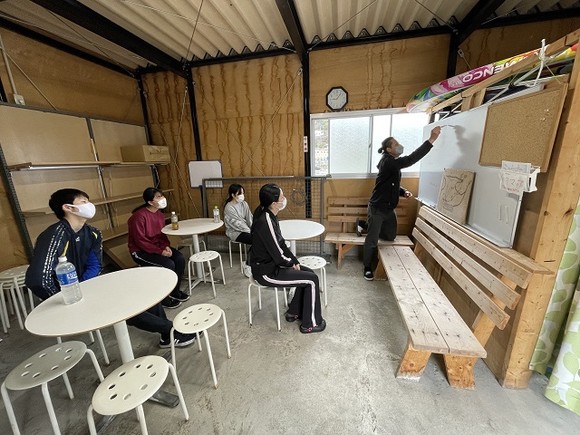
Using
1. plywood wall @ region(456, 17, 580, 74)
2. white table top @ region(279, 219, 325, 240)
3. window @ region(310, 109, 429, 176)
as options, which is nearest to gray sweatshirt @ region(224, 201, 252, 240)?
white table top @ region(279, 219, 325, 240)

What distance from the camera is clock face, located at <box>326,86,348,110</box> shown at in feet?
11.4

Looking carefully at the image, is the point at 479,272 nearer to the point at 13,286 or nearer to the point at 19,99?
the point at 13,286

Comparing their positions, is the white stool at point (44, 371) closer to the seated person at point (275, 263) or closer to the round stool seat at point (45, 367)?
the round stool seat at point (45, 367)

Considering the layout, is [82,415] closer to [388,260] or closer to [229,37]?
[388,260]

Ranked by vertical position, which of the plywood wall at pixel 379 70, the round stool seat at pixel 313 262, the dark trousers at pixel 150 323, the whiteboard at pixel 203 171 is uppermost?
the plywood wall at pixel 379 70

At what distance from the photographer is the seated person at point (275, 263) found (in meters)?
2.01

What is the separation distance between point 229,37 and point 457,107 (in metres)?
2.94

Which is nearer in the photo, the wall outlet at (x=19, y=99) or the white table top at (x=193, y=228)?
the wall outlet at (x=19, y=99)

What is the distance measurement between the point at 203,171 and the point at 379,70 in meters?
3.15

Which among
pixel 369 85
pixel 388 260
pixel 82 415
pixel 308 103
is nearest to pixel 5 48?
pixel 308 103

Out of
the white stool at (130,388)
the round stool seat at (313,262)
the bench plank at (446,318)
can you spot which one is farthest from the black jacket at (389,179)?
the white stool at (130,388)

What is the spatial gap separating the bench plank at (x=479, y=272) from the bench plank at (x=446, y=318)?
0.29 m

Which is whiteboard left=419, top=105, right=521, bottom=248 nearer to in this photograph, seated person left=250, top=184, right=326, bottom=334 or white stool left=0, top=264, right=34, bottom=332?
seated person left=250, top=184, right=326, bottom=334

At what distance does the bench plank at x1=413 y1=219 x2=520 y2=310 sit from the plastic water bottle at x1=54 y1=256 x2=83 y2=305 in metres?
2.52
